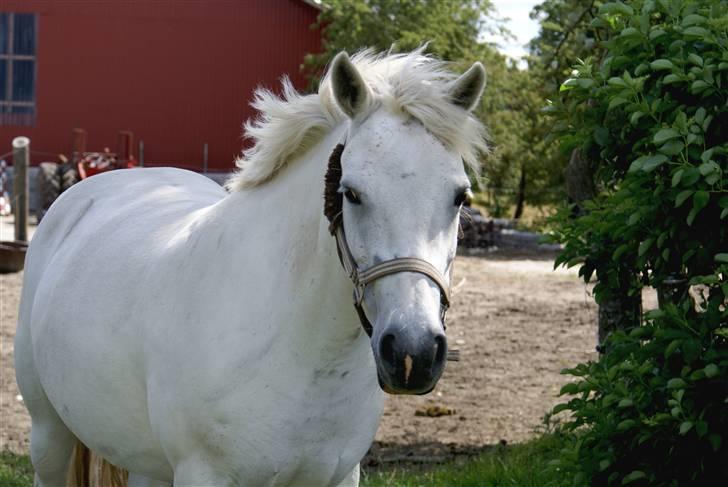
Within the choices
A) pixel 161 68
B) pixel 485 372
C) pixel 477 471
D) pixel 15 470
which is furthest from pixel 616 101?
pixel 161 68

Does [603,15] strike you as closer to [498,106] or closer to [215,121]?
[498,106]

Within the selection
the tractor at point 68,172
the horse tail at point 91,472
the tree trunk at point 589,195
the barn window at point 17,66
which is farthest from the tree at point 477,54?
the horse tail at point 91,472

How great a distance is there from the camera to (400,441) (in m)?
6.25

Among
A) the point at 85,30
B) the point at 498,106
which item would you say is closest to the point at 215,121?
the point at 85,30

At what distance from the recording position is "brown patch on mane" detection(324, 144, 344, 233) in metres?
2.68

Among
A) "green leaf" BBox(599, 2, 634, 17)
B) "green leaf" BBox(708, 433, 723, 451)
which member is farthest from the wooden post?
"green leaf" BBox(708, 433, 723, 451)

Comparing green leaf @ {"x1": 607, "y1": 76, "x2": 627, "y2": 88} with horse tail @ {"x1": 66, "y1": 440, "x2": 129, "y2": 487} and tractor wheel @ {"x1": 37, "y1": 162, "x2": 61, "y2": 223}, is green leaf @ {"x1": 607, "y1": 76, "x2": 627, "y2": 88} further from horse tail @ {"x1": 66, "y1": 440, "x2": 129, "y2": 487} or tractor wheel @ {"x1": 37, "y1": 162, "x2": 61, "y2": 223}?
tractor wheel @ {"x1": 37, "y1": 162, "x2": 61, "y2": 223}

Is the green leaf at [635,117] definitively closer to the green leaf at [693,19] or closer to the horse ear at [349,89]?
the green leaf at [693,19]

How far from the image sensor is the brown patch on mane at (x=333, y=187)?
8.79 feet

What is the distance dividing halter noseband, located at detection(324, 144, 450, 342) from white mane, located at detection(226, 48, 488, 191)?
0.67 feet

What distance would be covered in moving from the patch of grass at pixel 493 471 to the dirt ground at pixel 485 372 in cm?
22

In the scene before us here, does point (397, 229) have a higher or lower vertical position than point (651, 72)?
lower

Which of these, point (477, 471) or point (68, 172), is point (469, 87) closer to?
point (477, 471)

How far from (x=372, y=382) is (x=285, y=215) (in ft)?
1.82
